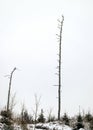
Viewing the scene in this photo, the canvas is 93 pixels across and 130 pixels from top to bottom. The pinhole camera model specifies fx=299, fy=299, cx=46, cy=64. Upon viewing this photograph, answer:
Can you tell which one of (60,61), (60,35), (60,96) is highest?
(60,35)

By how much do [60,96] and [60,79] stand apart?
1888mm

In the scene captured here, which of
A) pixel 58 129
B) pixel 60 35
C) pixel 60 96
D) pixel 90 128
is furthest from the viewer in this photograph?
pixel 60 35

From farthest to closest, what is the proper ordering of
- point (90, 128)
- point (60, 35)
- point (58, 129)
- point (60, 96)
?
point (60, 35) < point (60, 96) < point (90, 128) < point (58, 129)

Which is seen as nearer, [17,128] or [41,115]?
[17,128]

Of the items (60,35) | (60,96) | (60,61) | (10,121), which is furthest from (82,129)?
(60,35)

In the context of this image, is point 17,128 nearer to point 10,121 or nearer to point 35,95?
point 10,121

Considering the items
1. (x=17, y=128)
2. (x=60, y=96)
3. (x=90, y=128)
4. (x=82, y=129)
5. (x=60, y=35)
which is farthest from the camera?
(x=60, y=35)

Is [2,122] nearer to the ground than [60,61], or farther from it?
nearer to the ground

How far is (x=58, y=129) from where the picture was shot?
757 inches

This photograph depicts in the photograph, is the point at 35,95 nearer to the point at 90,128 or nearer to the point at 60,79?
the point at 60,79

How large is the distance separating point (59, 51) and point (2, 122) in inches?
772

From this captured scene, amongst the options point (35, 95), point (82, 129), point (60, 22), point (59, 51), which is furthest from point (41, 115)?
point (82, 129)

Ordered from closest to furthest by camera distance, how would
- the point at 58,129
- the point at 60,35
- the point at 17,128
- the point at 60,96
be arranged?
the point at 17,128 < the point at 58,129 < the point at 60,96 < the point at 60,35

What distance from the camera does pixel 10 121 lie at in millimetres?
16328
